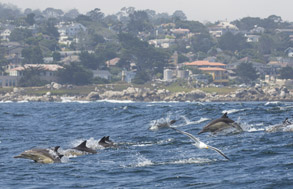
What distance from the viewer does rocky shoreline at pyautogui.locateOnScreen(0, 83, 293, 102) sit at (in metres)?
177

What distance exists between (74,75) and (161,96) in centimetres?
2719

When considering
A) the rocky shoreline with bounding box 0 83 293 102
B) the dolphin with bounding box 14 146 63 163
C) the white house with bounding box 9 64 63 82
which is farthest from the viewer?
the white house with bounding box 9 64 63 82

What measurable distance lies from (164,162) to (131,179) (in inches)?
162

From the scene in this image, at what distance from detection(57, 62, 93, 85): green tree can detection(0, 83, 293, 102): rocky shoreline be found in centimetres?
602

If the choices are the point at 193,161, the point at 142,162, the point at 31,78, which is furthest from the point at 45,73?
the point at 193,161

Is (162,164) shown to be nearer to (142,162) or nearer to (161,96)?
(142,162)

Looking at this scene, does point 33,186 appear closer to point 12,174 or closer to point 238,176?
point 12,174

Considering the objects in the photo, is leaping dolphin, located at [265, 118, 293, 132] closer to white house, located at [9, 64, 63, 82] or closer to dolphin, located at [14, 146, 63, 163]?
dolphin, located at [14, 146, 63, 163]

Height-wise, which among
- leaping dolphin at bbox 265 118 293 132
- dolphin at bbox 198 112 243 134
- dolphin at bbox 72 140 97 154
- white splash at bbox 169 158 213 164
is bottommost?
dolphin at bbox 72 140 97 154

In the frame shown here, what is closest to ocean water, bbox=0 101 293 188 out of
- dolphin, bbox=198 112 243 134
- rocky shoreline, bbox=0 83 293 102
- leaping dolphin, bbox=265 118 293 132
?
dolphin, bbox=198 112 243 134

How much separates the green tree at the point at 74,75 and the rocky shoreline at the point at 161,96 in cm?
602

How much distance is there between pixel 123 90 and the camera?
7367 inches

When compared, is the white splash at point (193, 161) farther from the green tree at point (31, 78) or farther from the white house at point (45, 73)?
the white house at point (45, 73)

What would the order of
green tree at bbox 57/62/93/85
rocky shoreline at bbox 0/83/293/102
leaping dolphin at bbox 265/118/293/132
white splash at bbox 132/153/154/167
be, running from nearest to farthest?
white splash at bbox 132/153/154/167 < leaping dolphin at bbox 265/118/293/132 < rocky shoreline at bbox 0/83/293/102 < green tree at bbox 57/62/93/85
